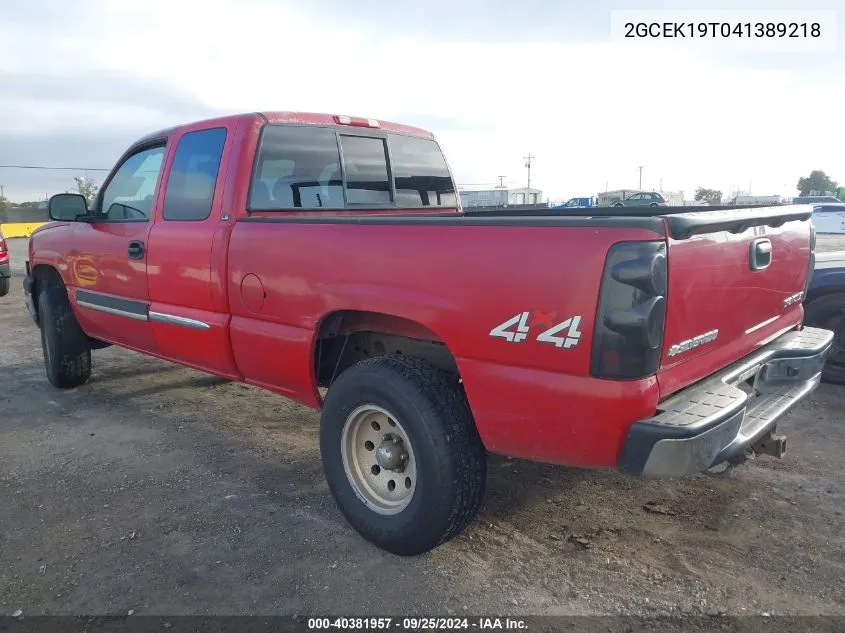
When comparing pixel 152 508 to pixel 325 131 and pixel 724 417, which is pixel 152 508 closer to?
pixel 325 131

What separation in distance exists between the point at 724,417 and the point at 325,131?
283cm

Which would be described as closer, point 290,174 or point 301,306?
point 301,306

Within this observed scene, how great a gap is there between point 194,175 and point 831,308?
494 centimetres

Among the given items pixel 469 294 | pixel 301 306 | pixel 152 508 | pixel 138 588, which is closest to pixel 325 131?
pixel 301 306

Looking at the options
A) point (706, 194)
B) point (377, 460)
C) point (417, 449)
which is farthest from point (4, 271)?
point (706, 194)

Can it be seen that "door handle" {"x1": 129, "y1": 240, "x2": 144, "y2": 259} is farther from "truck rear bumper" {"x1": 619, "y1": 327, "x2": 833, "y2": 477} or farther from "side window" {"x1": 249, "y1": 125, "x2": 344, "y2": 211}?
"truck rear bumper" {"x1": 619, "y1": 327, "x2": 833, "y2": 477}

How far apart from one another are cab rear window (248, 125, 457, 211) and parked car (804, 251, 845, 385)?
3156mm

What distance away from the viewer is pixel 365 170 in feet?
13.5

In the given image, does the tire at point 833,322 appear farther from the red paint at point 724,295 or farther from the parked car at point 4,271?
the parked car at point 4,271

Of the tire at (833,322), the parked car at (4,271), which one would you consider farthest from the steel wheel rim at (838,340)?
the parked car at (4,271)

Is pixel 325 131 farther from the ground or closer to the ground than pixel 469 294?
farther from the ground

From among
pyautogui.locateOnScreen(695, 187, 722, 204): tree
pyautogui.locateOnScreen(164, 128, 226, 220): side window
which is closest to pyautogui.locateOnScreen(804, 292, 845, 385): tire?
pyautogui.locateOnScreen(164, 128, 226, 220): side window

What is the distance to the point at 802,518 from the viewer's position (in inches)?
121

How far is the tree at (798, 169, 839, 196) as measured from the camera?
7606 cm
